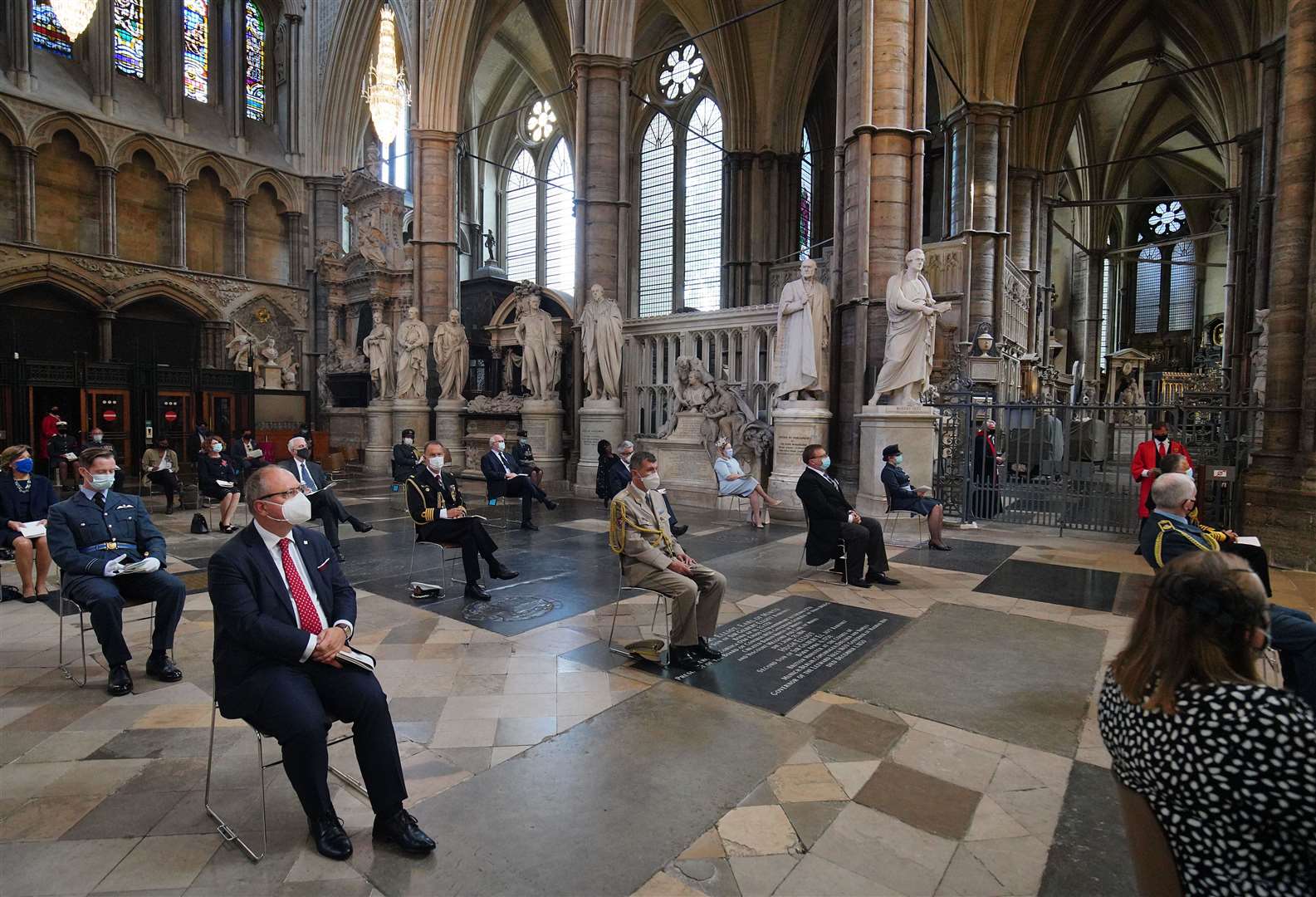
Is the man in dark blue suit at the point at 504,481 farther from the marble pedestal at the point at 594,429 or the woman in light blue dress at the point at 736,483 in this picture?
the marble pedestal at the point at 594,429

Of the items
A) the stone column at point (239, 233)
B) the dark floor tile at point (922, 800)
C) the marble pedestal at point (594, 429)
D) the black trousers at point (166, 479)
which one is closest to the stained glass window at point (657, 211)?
the marble pedestal at point (594, 429)

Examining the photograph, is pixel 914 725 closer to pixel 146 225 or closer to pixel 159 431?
pixel 159 431

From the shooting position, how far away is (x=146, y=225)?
854 inches

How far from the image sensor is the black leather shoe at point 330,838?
255 cm

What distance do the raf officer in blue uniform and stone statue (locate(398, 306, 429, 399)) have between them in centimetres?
1366

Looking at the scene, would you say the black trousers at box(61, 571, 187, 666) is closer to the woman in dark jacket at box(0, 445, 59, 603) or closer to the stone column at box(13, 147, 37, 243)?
the woman in dark jacket at box(0, 445, 59, 603)

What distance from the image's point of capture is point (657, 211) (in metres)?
26.0

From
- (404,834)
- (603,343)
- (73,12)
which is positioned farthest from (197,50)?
(404,834)

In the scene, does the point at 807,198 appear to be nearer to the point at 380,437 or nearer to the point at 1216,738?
the point at 380,437

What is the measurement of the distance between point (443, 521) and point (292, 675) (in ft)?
11.6

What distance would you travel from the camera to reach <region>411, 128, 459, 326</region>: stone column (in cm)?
1794

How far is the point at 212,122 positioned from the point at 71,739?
1008 inches

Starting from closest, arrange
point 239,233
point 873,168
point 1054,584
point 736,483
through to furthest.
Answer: point 1054,584
point 736,483
point 873,168
point 239,233

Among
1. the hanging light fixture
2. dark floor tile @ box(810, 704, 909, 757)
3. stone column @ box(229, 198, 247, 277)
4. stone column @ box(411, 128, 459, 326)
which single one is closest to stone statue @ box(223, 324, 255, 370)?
stone column @ box(229, 198, 247, 277)
